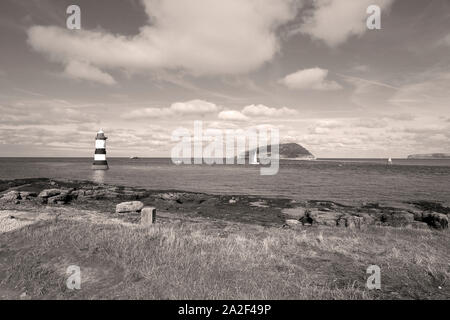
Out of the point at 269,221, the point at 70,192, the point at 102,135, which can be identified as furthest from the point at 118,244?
the point at 102,135

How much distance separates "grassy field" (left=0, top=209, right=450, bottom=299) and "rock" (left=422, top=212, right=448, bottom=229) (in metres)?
8.37

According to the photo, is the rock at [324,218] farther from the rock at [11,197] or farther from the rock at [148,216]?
the rock at [11,197]

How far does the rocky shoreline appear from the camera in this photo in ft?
62.3

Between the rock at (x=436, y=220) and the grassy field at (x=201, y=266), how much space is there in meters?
8.37

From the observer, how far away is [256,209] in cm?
2439

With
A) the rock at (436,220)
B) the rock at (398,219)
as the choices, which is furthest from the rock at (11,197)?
the rock at (436,220)

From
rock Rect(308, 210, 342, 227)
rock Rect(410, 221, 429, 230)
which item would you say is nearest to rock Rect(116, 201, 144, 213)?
rock Rect(308, 210, 342, 227)

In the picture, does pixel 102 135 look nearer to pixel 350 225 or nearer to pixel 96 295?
pixel 350 225

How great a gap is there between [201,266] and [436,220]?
17.6 metres

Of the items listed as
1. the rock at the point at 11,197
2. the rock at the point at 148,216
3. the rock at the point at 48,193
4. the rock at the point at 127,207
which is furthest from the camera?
the rock at the point at 48,193

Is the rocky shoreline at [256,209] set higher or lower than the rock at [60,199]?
lower

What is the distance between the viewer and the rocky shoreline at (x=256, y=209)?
19.0 metres

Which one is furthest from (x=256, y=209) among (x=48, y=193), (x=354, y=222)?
(x=48, y=193)

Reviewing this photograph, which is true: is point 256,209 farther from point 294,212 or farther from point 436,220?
point 436,220
